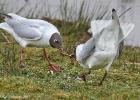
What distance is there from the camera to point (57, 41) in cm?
1027

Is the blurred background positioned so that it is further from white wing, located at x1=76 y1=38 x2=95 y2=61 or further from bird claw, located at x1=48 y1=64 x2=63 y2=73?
white wing, located at x1=76 y1=38 x2=95 y2=61

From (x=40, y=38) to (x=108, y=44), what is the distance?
2.02 metres

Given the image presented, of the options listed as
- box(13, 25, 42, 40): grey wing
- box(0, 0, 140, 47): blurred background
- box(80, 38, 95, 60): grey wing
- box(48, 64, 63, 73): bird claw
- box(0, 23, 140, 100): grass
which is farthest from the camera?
box(0, 0, 140, 47): blurred background

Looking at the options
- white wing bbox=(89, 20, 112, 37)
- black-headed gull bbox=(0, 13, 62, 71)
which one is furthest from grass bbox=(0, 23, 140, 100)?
white wing bbox=(89, 20, 112, 37)

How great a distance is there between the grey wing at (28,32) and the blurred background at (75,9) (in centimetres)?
448

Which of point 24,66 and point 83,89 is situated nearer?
point 83,89

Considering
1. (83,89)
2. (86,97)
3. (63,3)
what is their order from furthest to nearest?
1. (63,3)
2. (83,89)
3. (86,97)

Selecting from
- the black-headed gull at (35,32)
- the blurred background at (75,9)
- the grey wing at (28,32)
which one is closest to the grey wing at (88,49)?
the black-headed gull at (35,32)

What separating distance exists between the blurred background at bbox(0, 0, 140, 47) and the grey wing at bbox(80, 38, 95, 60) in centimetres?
599

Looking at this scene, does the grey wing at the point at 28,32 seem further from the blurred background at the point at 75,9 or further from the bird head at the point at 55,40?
the blurred background at the point at 75,9

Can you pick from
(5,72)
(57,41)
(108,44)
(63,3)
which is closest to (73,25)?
(63,3)

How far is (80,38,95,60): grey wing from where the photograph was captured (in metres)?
8.55

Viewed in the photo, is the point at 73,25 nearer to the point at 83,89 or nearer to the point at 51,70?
the point at 51,70

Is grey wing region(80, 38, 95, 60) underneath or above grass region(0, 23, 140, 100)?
above
